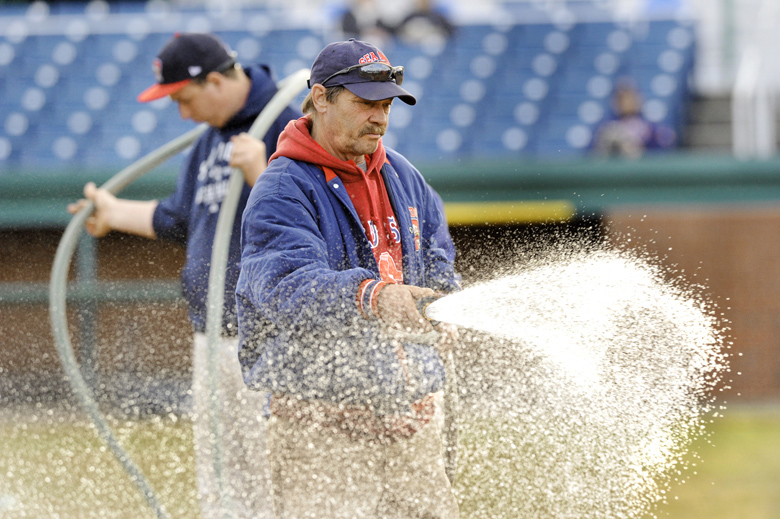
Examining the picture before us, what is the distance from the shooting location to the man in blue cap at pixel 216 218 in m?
3.31

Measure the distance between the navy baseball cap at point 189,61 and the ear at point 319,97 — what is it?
1.16m

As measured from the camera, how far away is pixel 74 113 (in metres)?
9.14

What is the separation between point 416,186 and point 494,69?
6719mm

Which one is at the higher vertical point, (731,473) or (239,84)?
(239,84)

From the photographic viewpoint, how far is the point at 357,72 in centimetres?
220

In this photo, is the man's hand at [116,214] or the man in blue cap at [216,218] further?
the man's hand at [116,214]

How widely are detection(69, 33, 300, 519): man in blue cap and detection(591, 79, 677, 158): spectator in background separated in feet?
14.5

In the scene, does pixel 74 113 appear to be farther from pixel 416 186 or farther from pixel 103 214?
pixel 416 186

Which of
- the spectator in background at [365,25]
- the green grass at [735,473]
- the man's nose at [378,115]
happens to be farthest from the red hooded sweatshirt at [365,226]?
the spectator in background at [365,25]

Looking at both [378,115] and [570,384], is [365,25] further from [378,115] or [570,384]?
[378,115]

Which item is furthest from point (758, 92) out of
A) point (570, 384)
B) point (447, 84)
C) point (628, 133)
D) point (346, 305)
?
point (346, 305)

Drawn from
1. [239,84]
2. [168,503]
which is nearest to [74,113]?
[168,503]

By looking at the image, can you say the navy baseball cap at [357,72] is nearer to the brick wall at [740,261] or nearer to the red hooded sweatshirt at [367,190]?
the red hooded sweatshirt at [367,190]

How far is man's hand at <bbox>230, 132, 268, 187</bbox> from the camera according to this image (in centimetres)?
307
